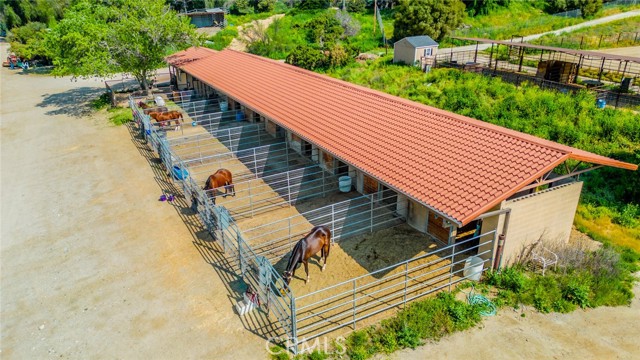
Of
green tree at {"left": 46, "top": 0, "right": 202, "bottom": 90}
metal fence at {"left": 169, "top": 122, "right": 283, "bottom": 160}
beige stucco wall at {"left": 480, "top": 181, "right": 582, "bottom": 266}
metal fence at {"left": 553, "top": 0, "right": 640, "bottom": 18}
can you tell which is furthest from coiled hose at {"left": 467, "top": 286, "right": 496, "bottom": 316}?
metal fence at {"left": 553, "top": 0, "right": 640, "bottom": 18}

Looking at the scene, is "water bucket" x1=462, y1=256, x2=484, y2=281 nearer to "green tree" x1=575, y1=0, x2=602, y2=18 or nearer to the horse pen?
the horse pen

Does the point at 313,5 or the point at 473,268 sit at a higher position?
the point at 313,5

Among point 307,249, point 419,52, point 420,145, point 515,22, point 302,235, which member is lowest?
point 302,235

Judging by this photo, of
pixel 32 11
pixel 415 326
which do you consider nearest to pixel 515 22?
pixel 415 326

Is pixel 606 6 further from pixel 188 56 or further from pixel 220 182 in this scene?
pixel 220 182

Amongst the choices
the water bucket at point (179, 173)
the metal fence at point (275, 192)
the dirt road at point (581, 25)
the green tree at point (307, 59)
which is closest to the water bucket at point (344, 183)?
the metal fence at point (275, 192)

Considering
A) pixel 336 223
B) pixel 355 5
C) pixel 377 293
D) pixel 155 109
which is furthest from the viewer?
pixel 355 5

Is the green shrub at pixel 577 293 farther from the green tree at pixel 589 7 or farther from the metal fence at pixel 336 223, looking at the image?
the green tree at pixel 589 7
